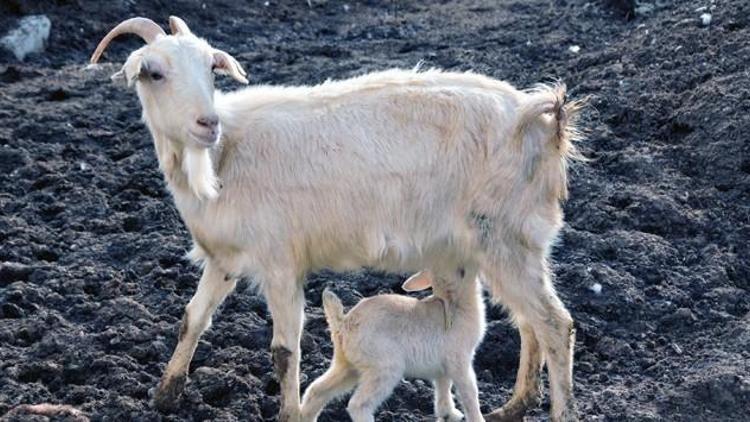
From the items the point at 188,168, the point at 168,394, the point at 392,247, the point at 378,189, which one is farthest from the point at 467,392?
the point at 188,168

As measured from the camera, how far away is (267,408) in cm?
670

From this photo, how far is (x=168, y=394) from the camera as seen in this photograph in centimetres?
670

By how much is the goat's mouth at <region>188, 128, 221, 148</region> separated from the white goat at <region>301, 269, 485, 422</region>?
0.87 meters

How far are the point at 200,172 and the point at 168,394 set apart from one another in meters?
1.14

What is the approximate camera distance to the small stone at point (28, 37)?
11.7 meters

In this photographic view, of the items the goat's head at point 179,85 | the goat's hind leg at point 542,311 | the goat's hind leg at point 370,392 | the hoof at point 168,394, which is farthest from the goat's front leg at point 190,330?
the goat's hind leg at point 542,311

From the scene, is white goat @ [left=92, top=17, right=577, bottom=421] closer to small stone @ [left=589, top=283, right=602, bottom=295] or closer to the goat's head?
the goat's head

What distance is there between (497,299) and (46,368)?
7.17ft

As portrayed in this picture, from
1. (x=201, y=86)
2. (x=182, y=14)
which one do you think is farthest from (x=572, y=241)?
(x=182, y=14)

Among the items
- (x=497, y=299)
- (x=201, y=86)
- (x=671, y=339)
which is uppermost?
(x=201, y=86)

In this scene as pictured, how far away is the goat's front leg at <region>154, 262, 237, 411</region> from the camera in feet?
22.0

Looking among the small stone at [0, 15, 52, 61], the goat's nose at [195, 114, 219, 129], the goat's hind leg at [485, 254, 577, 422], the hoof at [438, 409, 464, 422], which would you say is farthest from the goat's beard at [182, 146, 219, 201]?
the small stone at [0, 15, 52, 61]

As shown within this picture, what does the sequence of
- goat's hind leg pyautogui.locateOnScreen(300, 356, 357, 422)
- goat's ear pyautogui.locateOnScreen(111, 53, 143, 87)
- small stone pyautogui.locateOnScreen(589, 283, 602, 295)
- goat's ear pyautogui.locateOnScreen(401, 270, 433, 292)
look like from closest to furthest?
goat's ear pyautogui.locateOnScreen(111, 53, 143, 87), goat's hind leg pyautogui.locateOnScreen(300, 356, 357, 422), goat's ear pyautogui.locateOnScreen(401, 270, 433, 292), small stone pyautogui.locateOnScreen(589, 283, 602, 295)

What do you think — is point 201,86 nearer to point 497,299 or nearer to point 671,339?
point 497,299
